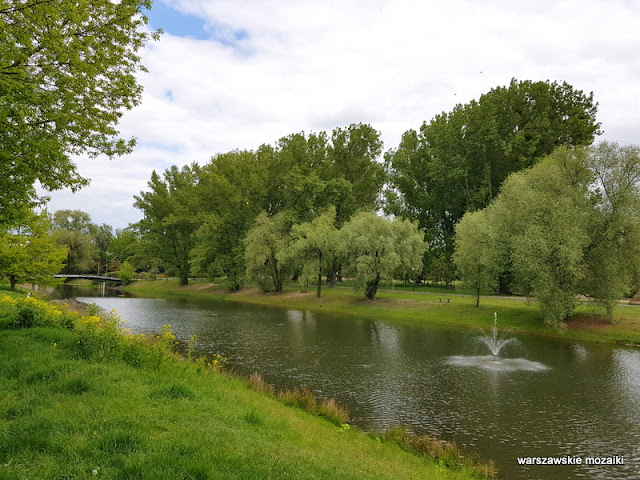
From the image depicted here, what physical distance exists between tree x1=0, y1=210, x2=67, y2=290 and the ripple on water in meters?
33.3

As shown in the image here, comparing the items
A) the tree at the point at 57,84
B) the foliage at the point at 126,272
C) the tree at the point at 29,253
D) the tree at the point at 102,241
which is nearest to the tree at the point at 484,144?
the tree at the point at 29,253

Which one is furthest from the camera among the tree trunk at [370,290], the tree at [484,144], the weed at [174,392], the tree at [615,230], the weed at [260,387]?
the tree at [484,144]

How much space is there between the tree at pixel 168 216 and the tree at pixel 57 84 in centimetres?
6515

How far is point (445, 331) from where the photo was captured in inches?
1405

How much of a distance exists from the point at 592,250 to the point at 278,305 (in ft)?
125

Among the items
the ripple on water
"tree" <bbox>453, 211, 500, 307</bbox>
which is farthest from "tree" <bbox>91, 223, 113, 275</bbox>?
the ripple on water

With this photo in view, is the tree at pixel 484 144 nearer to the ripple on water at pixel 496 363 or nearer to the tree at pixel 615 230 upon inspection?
the tree at pixel 615 230

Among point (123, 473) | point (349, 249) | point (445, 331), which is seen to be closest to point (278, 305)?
point (349, 249)

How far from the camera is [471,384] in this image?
19.0 m

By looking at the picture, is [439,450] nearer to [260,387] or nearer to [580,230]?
[260,387]

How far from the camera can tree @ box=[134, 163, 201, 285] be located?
258 ft

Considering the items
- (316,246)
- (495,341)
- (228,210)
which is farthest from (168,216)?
(495,341)

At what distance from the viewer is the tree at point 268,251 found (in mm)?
59875

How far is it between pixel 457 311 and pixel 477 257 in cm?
599
